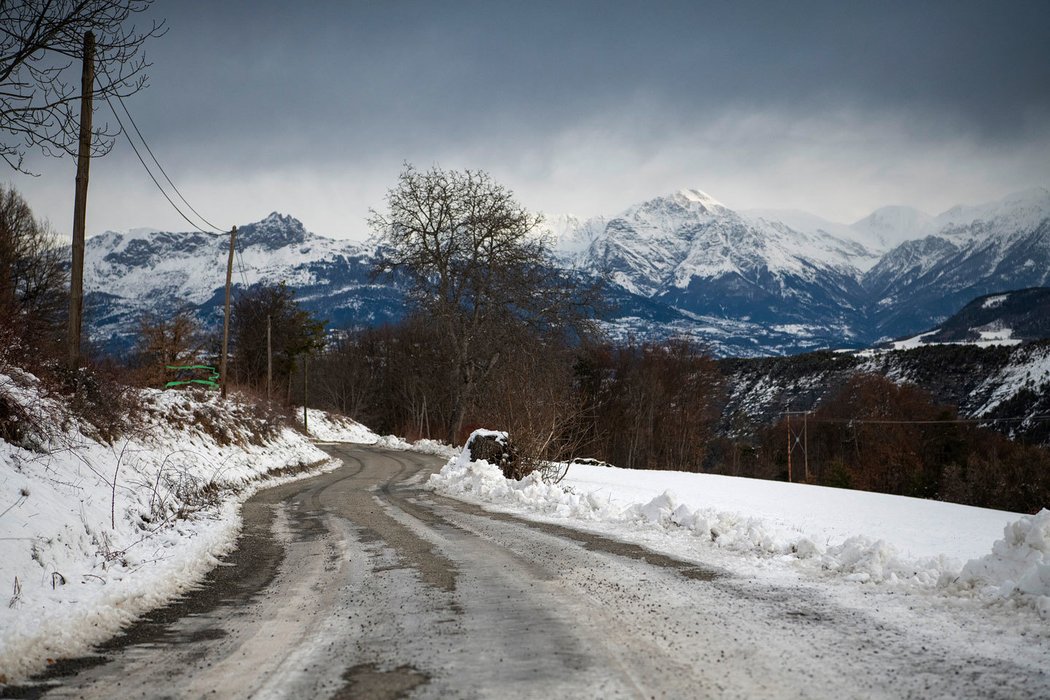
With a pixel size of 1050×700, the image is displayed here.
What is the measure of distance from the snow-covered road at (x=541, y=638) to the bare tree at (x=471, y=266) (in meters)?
25.1

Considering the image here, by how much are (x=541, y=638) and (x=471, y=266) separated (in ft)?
96.0

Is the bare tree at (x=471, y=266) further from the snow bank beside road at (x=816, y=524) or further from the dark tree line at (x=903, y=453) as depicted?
the dark tree line at (x=903, y=453)

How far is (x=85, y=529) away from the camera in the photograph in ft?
22.4

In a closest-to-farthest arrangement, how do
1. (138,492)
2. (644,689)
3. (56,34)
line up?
(644,689) < (56,34) < (138,492)

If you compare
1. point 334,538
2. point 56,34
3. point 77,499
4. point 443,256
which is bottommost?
point 334,538

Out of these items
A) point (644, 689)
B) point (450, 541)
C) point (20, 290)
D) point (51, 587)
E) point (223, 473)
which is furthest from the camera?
point (20, 290)

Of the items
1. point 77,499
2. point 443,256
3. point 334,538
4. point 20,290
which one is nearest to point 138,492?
point 77,499

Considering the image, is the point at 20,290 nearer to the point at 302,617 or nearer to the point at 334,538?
the point at 334,538

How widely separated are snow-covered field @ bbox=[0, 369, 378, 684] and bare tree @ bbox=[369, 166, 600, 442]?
62.7 ft

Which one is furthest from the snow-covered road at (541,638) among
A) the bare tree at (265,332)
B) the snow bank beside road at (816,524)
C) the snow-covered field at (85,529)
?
the bare tree at (265,332)

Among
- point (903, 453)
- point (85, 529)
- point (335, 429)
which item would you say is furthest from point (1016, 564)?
point (335, 429)

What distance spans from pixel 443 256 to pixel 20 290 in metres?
20.8

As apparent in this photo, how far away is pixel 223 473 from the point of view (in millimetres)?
15961

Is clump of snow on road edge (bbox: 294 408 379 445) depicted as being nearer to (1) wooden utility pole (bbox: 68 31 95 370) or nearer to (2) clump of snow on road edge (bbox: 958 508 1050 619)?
(1) wooden utility pole (bbox: 68 31 95 370)
